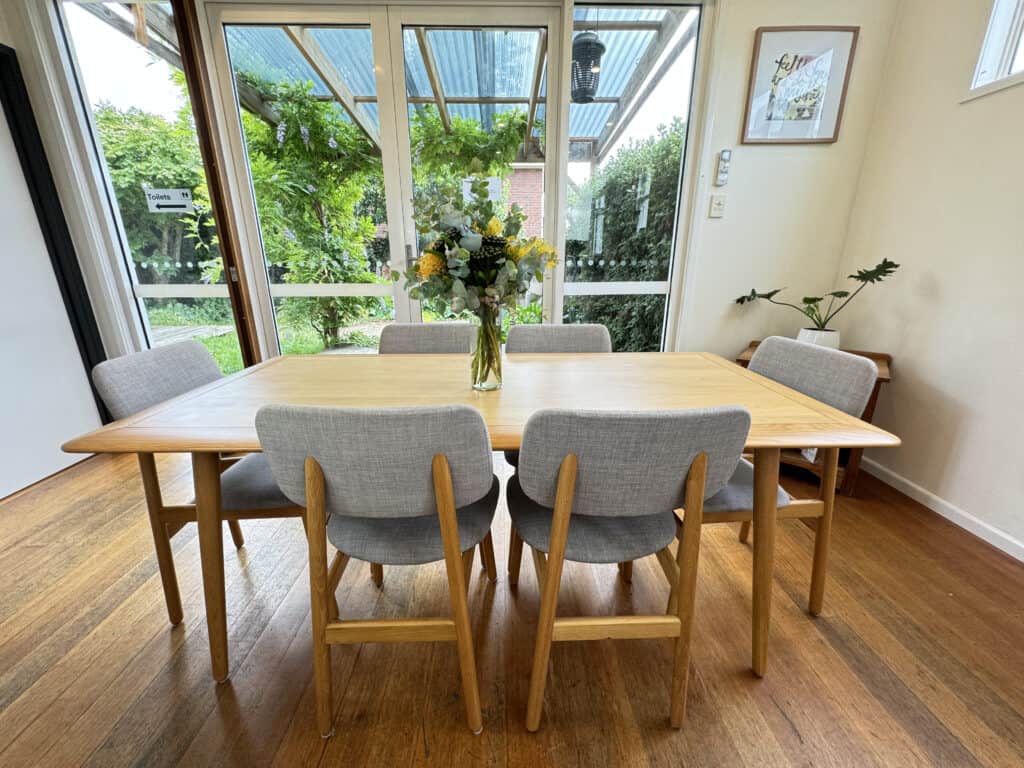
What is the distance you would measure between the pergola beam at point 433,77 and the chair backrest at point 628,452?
7.85ft

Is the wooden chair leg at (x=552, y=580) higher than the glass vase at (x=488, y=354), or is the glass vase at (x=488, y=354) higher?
the glass vase at (x=488, y=354)

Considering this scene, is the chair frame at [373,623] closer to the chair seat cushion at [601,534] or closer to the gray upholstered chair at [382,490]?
the gray upholstered chair at [382,490]

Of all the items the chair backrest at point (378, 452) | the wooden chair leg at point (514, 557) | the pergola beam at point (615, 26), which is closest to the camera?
the chair backrest at point (378, 452)

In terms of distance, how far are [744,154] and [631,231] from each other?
2.32ft

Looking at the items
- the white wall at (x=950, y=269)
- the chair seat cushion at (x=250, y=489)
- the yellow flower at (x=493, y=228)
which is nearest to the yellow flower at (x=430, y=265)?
the yellow flower at (x=493, y=228)

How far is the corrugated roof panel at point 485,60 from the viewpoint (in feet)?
7.19

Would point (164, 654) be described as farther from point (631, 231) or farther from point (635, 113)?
point (635, 113)

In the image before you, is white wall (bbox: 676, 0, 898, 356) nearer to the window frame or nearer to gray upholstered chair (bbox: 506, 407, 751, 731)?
the window frame

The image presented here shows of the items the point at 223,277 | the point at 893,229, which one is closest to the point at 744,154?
the point at 893,229

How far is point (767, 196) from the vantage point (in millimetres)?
2264

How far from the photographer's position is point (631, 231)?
2.48m

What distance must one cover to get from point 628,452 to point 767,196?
233cm

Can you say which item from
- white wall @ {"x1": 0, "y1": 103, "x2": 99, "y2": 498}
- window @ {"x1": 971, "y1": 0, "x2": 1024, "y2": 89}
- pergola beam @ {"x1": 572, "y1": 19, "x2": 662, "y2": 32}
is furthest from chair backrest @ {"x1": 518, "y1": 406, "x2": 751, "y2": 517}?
white wall @ {"x1": 0, "y1": 103, "x2": 99, "y2": 498}

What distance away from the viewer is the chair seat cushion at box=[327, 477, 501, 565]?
92 centimetres
